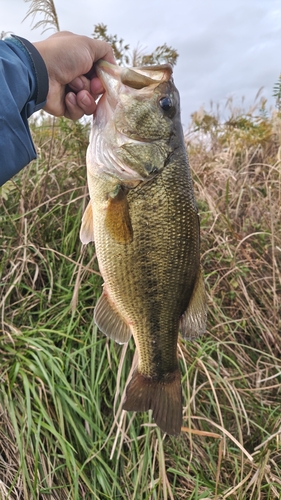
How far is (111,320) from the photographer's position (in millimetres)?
1496

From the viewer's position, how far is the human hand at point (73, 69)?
1.56 metres

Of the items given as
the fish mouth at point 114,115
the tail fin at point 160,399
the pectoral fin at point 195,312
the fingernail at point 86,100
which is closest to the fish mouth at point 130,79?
the fish mouth at point 114,115

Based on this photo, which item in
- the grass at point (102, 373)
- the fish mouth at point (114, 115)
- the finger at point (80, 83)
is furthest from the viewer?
the grass at point (102, 373)

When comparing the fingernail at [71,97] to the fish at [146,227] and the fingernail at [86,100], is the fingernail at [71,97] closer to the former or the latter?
the fingernail at [86,100]

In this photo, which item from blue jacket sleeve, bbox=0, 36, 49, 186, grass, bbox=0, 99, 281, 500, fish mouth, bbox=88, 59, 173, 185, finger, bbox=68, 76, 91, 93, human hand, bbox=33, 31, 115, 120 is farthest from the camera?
grass, bbox=0, 99, 281, 500

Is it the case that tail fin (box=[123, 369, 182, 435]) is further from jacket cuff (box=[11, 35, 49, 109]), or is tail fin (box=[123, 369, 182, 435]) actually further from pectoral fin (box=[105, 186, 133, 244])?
jacket cuff (box=[11, 35, 49, 109])

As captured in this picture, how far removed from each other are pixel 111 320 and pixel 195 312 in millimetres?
339

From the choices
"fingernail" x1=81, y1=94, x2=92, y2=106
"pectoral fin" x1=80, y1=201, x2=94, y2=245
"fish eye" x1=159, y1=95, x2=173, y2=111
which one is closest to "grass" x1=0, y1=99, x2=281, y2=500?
"pectoral fin" x1=80, y1=201, x2=94, y2=245

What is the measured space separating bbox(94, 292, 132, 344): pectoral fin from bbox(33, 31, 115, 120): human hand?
34.2 inches

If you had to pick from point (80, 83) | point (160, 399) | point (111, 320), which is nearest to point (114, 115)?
point (80, 83)

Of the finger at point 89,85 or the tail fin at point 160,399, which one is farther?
the finger at point 89,85

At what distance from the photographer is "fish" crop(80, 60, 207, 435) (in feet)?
4.56

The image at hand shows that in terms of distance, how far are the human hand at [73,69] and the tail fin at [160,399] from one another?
1.21m

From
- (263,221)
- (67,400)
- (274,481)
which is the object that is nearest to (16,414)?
(67,400)
